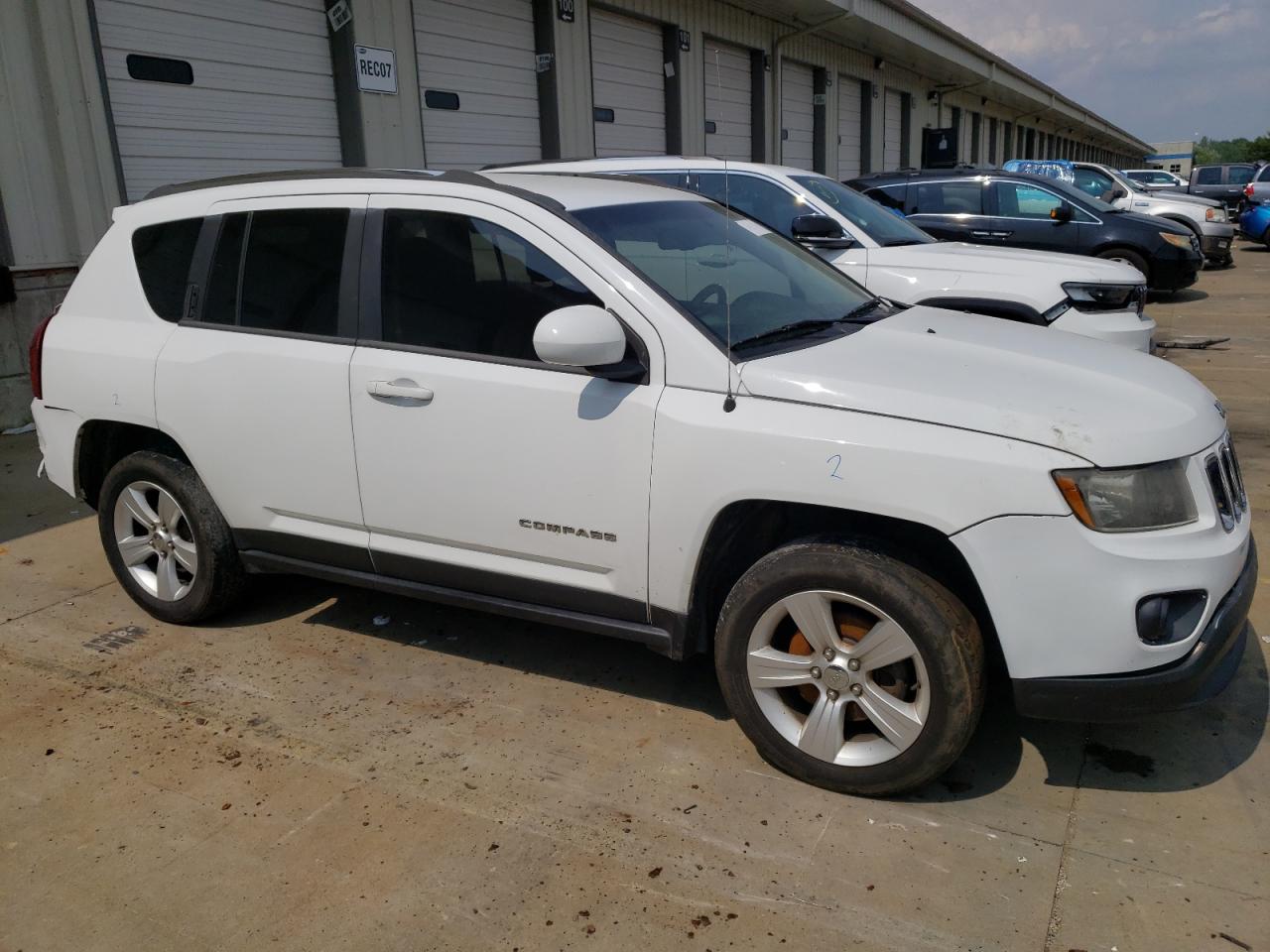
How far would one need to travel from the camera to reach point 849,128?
23.1 metres

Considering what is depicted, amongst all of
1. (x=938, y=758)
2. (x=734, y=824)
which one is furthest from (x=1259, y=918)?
(x=734, y=824)

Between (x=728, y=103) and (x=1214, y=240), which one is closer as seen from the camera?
(x=728, y=103)

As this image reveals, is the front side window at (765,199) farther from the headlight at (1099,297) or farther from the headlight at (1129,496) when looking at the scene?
the headlight at (1129,496)

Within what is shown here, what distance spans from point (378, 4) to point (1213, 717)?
9927 millimetres

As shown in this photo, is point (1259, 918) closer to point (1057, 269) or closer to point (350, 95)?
point (1057, 269)

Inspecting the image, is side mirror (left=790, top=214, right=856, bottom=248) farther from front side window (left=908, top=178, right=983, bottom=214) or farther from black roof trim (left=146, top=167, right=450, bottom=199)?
front side window (left=908, top=178, right=983, bottom=214)

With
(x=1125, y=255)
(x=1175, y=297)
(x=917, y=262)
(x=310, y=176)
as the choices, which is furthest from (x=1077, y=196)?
(x=310, y=176)

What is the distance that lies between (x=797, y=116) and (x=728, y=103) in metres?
3.33

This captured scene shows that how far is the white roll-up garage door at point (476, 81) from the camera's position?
1114 cm

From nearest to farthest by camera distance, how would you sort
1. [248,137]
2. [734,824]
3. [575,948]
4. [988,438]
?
[575,948], [988,438], [734,824], [248,137]

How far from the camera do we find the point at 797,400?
2.97m

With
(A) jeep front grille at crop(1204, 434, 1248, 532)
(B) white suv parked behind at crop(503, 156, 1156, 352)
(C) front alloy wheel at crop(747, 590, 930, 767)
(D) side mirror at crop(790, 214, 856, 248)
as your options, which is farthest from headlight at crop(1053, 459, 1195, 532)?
(D) side mirror at crop(790, 214, 856, 248)

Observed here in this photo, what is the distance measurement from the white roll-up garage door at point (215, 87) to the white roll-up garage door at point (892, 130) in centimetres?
1829

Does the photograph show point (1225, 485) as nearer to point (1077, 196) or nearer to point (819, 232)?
point (819, 232)
